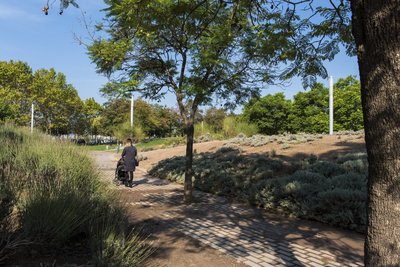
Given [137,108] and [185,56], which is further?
[137,108]

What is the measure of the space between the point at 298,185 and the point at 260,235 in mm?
2595

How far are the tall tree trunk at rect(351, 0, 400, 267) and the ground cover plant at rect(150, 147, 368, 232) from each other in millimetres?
4753

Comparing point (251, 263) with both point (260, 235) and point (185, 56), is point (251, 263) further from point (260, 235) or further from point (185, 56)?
point (185, 56)

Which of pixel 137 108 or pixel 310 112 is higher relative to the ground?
pixel 137 108

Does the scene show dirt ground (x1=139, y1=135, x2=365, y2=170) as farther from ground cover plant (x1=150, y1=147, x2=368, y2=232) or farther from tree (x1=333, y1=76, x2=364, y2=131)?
tree (x1=333, y1=76, x2=364, y2=131)

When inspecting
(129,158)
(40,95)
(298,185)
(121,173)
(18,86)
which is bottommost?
(121,173)

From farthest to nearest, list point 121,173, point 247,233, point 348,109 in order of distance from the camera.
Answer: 1. point 348,109
2. point 121,173
3. point 247,233

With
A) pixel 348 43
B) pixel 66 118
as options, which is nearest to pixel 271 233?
pixel 348 43

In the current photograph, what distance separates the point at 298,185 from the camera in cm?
880

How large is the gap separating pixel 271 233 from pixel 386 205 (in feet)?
14.9

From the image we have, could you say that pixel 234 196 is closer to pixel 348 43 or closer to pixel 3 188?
pixel 348 43

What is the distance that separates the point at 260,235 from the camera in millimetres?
6586

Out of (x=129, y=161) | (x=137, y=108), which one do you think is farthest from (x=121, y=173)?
(x=137, y=108)

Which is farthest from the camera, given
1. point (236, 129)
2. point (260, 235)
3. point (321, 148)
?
point (236, 129)
